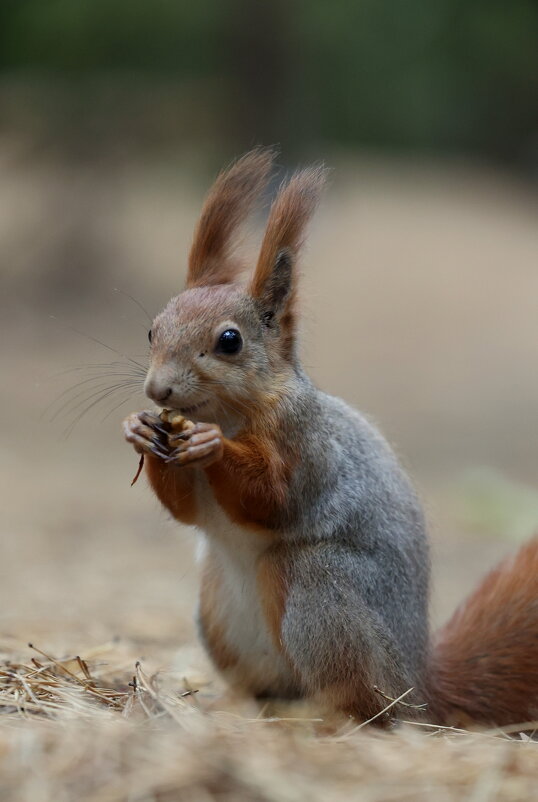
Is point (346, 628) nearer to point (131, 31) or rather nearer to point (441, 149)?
point (131, 31)

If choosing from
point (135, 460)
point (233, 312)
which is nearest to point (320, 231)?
point (135, 460)

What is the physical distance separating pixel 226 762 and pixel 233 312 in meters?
1.64

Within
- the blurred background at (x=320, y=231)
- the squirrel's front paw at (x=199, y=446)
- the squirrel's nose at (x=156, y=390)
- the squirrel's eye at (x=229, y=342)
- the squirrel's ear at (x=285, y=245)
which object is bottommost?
the squirrel's front paw at (x=199, y=446)

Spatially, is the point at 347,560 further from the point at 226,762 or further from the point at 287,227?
the point at 226,762

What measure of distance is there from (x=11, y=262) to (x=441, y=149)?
30.1ft

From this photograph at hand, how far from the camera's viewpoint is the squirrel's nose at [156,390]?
320 centimetres

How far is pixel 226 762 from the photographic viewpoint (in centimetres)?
223

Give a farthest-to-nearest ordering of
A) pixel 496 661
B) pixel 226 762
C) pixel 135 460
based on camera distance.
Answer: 1. pixel 135 460
2. pixel 496 661
3. pixel 226 762

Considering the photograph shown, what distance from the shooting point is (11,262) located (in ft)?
47.0

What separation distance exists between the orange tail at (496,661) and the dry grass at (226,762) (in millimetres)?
752

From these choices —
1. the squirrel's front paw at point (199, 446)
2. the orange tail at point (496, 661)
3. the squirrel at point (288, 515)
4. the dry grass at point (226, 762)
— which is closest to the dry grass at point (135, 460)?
the dry grass at point (226, 762)

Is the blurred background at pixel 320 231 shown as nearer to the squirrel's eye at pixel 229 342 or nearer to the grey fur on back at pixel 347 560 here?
the grey fur on back at pixel 347 560

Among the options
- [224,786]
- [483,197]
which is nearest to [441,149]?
[483,197]

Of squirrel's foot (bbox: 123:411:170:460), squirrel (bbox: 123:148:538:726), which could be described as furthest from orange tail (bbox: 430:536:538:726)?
squirrel's foot (bbox: 123:411:170:460)
